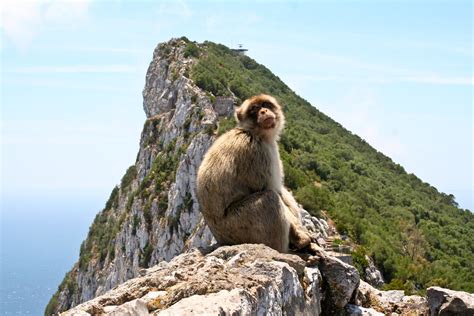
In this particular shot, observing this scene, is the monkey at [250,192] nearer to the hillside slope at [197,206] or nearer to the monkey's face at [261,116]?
the monkey's face at [261,116]

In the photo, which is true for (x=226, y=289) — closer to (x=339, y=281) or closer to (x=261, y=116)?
(x=339, y=281)

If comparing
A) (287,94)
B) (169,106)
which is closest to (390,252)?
(169,106)

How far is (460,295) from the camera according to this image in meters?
5.12

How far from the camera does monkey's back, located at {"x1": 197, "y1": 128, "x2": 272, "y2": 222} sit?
6.18 metres

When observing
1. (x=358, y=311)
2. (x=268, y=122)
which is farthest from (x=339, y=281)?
(x=268, y=122)

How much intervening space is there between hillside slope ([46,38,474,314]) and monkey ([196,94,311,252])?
7898mm

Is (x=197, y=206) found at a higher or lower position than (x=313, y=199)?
higher

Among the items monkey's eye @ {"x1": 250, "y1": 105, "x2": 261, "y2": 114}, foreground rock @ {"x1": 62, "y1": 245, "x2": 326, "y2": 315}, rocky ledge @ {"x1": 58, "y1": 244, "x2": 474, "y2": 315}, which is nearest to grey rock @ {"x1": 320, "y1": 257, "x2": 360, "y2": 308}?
rocky ledge @ {"x1": 58, "y1": 244, "x2": 474, "y2": 315}

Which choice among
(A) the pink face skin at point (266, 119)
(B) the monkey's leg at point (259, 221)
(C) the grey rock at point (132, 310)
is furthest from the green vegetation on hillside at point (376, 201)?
(C) the grey rock at point (132, 310)

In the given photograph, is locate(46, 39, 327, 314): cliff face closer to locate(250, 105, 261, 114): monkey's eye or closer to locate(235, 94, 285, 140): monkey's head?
locate(235, 94, 285, 140): monkey's head

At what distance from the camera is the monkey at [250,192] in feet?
19.4

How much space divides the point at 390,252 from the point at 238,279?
66.8 ft

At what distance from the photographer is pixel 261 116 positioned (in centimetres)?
662

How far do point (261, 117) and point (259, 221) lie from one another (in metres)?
1.34
